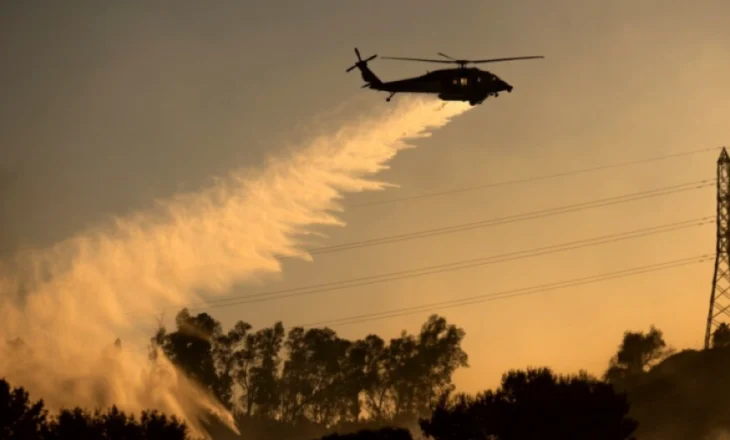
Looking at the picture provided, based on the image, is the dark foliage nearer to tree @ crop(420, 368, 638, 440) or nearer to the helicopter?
tree @ crop(420, 368, 638, 440)

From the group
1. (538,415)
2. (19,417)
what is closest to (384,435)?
(538,415)

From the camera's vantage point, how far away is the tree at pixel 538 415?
109 m

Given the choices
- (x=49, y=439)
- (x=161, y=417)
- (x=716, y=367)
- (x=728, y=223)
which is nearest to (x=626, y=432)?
(x=728, y=223)

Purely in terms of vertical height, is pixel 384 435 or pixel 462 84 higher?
pixel 462 84

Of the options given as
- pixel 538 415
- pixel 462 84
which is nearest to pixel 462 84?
pixel 462 84

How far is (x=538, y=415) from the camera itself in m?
110

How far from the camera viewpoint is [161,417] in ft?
384

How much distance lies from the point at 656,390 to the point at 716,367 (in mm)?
11146

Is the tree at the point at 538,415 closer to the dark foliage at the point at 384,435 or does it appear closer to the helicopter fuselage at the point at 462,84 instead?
the dark foliage at the point at 384,435

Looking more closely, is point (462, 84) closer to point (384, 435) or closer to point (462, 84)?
point (462, 84)

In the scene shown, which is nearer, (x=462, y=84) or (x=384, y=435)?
(x=462, y=84)

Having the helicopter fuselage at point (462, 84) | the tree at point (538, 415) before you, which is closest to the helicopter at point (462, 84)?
the helicopter fuselage at point (462, 84)

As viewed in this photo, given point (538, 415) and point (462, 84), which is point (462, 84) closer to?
point (462, 84)

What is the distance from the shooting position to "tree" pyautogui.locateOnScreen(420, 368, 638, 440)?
109000 mm
